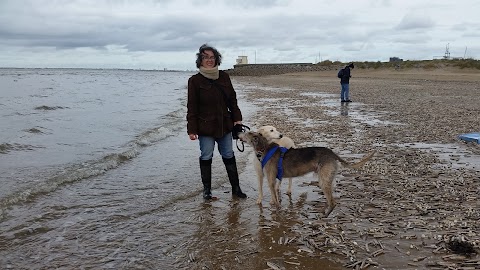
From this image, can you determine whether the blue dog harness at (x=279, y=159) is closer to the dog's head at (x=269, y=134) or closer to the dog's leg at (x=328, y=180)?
the dog's head at (x=269, y=134)

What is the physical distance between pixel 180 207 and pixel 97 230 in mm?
1531

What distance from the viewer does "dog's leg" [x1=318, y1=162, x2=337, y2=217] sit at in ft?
20.5

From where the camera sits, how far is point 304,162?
6.57 metres

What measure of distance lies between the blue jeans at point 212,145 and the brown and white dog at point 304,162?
0.34 m

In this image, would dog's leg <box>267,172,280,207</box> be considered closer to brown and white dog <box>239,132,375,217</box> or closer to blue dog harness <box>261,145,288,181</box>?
brown and white dog <box>239,132,375,217</box>

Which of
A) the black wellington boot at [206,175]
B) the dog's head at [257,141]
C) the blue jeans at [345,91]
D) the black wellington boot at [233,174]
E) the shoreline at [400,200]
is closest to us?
the shoreline at [400,200]

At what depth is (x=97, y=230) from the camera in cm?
590

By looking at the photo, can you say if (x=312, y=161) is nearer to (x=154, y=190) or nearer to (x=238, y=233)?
(x=238, y=233)

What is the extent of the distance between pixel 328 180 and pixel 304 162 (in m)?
0.50

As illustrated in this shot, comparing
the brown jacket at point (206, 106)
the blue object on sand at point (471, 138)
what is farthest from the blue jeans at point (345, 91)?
the brown jacket at point (206, 106)

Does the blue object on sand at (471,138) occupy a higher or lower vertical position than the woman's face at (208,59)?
lower

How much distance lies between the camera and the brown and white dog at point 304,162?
6.33 m

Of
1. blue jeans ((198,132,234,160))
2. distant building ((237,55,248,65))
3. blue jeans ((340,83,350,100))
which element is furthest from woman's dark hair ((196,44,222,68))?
distant building ((237,55,248,65))

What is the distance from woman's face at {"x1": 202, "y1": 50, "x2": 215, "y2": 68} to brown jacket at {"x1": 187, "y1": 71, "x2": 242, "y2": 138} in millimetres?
214
